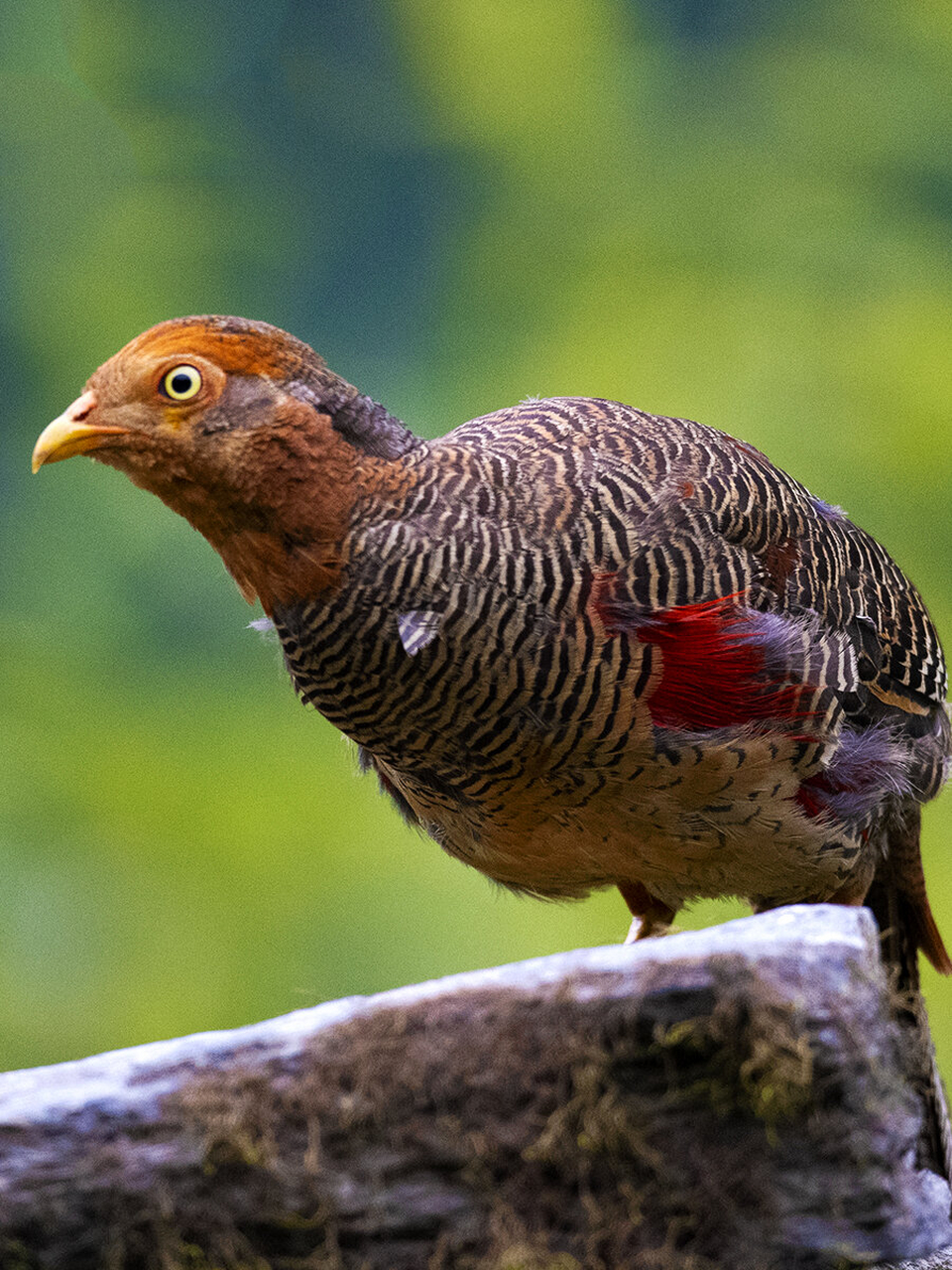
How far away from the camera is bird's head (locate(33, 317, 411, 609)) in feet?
7.63

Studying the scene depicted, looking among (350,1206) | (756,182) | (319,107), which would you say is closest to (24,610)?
(319,107)

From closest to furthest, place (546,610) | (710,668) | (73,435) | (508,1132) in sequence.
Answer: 1. (508,1132)
2. (73,435)
3. (546,610)
4. (710,668)

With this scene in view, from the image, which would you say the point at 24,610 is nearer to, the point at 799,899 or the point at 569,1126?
the point at 799,899

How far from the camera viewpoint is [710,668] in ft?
8.45

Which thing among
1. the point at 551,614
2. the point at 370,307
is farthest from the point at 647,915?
the point at 370,307

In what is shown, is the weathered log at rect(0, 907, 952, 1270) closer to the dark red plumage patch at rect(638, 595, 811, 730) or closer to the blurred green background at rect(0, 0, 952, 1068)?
the dark red plumage patch at rect(638, 595, 811, 730)

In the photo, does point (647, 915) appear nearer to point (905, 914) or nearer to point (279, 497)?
point (905, 914)

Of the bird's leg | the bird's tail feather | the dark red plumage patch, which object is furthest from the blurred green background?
the dark red plumage patch

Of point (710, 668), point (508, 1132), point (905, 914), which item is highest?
point (710, 668)

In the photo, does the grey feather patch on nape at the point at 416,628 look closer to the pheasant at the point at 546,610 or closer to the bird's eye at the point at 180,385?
the pheasant at the point at 546,610

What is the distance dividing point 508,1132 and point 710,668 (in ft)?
3.66

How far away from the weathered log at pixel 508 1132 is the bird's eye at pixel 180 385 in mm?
1087

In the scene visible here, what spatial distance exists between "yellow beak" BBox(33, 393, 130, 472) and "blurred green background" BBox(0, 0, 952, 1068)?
2.67m

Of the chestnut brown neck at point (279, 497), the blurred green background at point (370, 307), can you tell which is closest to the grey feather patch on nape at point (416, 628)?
the chestnut brown neck at point (279, 497)
